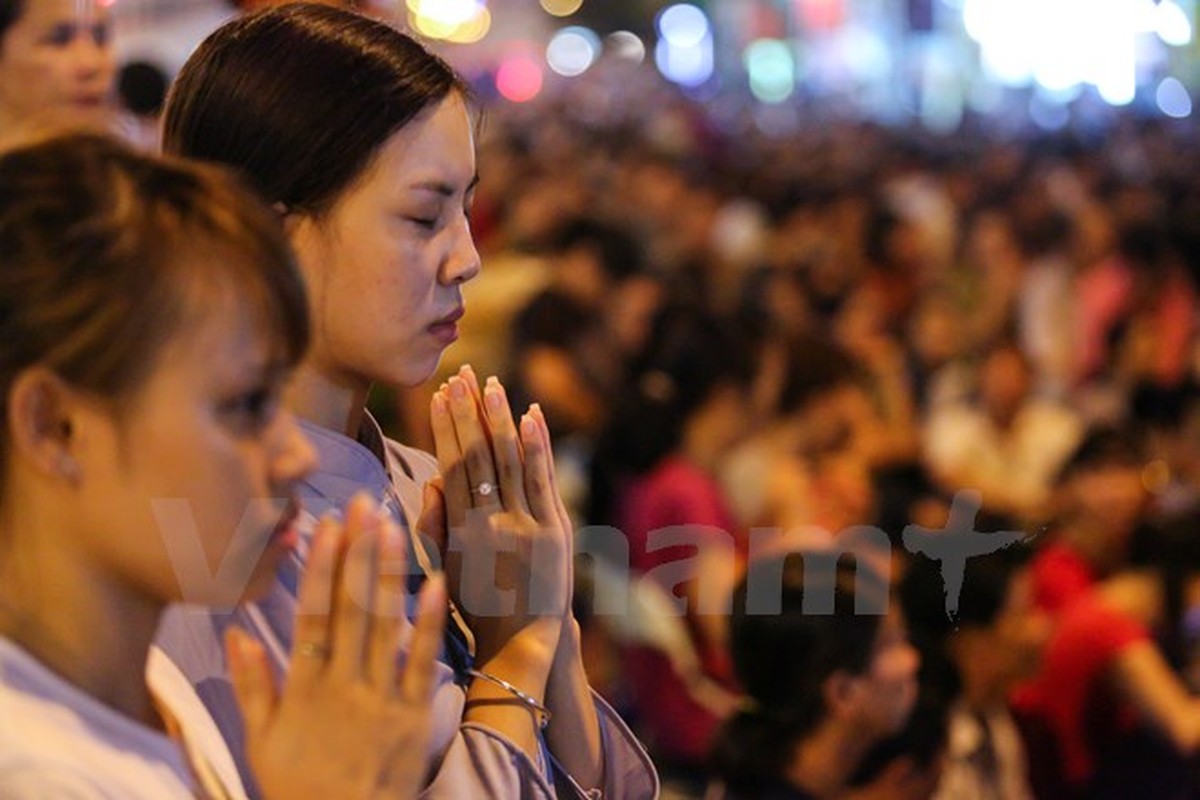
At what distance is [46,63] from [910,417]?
4116 mm

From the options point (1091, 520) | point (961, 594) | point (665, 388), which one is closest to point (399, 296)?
point (961, 594)

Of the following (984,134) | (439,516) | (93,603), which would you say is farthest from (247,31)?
(984,134)

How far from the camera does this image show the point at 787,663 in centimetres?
259

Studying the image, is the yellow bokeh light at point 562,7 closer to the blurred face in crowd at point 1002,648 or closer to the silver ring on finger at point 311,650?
the blurred face in crowd at point 1002,648

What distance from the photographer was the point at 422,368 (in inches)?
58.3

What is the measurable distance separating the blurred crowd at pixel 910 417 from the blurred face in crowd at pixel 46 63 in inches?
30.4

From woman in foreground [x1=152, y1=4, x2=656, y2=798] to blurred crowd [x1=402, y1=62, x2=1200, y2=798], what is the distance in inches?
13.8

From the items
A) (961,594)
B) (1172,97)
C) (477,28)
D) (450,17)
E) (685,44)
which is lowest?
(685,44)

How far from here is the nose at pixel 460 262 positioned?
4.85 feet

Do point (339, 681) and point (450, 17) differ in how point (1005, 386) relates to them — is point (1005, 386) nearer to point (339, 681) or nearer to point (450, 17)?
point (339, 681)

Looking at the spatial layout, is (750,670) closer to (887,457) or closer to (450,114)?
(450,114)

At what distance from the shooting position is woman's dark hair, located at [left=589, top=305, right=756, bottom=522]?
14.3 ft

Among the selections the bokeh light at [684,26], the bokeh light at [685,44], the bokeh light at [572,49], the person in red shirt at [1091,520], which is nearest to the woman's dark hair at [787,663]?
the person in red shirt at [1091,520]

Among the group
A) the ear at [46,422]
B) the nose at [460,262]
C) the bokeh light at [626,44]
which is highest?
the ear at [46,422]
